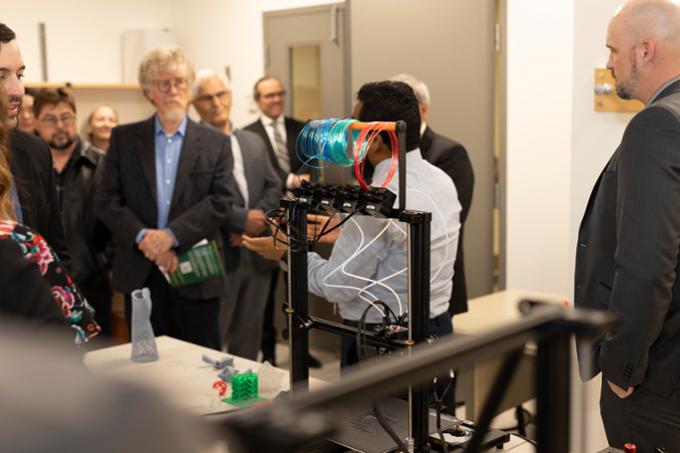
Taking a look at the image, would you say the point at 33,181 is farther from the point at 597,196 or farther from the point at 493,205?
the point at 493,205

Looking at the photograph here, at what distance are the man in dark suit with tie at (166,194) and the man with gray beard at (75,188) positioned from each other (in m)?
0.42

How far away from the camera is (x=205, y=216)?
10.9 ft

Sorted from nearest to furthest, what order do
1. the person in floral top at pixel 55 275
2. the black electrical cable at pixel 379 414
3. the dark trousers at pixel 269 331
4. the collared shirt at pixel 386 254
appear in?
1. the person in floral top at pixel 55 275
2. the black electrical cable at pixel 379 414
3. the collared shirt at pixel 386 254
4. the dark trousers at pixel 269 331

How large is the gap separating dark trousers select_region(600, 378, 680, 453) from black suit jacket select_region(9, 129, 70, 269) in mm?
1691

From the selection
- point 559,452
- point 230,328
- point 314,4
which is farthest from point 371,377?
point 314,4

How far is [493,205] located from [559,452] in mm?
3815

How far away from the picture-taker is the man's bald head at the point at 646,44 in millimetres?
1963

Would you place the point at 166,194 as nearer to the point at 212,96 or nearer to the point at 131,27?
the point at 212,96

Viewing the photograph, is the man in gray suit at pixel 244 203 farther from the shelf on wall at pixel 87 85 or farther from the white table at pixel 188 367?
the shelf on wall at pixel 87 85

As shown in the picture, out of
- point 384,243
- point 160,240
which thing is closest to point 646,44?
point 384,243

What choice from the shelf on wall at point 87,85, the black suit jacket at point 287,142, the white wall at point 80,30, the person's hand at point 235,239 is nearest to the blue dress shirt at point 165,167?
the person's hand at point 235,239

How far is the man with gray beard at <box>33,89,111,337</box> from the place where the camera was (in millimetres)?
3793

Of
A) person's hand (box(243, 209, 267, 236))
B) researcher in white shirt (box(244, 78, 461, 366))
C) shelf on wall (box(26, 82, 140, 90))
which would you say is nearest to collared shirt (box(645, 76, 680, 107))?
researcher in white shirt (box(244, 78, 461, 366))

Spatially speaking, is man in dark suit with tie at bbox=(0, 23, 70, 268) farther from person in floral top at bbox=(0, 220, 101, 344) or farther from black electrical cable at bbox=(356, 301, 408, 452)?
black electrical cable at bbox=(356, 301, 408, 452)
